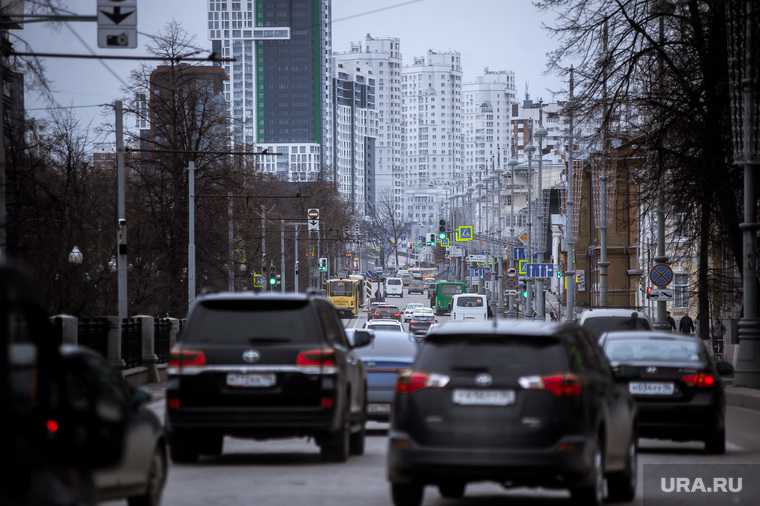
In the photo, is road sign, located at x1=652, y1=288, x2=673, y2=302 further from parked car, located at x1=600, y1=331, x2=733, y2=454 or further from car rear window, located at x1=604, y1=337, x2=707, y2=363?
parked car, located at x1=600, y1=331, x2=733, y2=454

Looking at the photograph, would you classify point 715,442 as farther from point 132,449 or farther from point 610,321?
point 610,321

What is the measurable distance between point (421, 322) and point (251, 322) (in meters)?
66.6

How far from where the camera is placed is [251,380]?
16516 mm

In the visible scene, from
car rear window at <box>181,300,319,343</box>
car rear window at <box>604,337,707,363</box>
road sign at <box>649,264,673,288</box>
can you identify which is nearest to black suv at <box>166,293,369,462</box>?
car rear window at <box>181,300,319,343</box>

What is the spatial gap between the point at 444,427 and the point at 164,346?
31.8 metres

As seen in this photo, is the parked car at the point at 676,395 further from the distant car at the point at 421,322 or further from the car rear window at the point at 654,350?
the distant car at the point at 421,322

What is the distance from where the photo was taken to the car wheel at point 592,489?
40.2 feet

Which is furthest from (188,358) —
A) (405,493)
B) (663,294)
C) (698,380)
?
(663,294)

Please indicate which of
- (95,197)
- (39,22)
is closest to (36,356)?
(39,22)

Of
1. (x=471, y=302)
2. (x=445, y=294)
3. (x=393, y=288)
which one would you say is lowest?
(x=393, y=288)

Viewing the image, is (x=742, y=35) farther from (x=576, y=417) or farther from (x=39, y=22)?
(x=576, y=417)

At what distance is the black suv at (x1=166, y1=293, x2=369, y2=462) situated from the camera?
1652 centimetres

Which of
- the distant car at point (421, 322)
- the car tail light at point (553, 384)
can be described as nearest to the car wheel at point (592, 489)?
the car tail light at point (553, 384)

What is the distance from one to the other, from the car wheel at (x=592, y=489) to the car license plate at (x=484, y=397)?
89 centimetres
